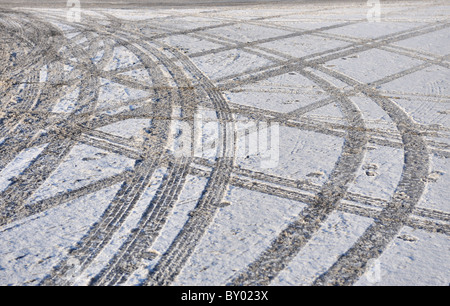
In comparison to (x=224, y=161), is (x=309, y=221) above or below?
below

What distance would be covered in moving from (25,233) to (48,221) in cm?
20

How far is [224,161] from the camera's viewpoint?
484 cm

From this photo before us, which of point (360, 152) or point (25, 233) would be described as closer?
point (25, 233)

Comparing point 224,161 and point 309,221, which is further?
point 224,161

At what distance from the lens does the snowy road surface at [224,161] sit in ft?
11.3

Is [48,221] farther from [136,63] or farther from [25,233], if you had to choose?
[136,63]

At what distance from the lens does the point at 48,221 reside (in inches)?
152

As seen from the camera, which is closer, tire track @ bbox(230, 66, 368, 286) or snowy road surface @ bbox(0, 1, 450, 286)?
tire track @ bbox(230, 66, 368, 286)

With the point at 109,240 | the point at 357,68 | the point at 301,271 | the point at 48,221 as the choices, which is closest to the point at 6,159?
the point at 48,221

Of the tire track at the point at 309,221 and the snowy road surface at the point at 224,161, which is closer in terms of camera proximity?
the tire track at the point at 309,221

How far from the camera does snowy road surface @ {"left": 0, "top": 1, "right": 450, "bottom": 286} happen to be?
11.3ft

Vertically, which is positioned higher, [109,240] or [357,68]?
[357,68]
